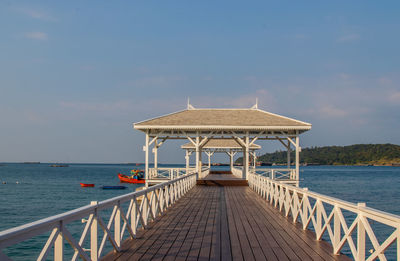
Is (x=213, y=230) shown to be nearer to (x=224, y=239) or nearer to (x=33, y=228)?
(x=224, y=239)

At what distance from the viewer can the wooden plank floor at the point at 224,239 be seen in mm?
6230

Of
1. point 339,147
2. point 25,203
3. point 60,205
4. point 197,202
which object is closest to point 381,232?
point 197,202

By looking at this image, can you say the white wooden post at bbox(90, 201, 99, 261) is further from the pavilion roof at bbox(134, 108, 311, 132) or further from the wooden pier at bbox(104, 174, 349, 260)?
the pavilion roof at bbox(134, 108, 311, 132)

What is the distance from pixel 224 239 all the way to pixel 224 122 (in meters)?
15.6

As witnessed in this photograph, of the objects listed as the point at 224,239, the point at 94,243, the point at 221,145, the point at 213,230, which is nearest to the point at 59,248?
the point at 94,243

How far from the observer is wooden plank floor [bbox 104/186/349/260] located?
245 inches

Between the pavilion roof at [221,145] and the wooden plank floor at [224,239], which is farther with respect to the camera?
the pavilion roof at [221,145]

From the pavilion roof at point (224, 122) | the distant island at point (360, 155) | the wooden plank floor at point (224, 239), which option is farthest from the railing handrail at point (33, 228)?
the distant island at point (360, 155)

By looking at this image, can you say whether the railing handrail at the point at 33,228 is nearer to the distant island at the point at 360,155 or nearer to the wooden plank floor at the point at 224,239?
the wooden plank floor at the point at 224,239

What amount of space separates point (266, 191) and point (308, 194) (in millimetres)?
7078

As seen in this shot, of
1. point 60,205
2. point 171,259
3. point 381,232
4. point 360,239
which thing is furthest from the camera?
point 60,205

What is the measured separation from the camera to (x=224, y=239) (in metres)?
7.50

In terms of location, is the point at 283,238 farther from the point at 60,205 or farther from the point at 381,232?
the point at 60,205

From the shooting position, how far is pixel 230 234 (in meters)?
8.03
